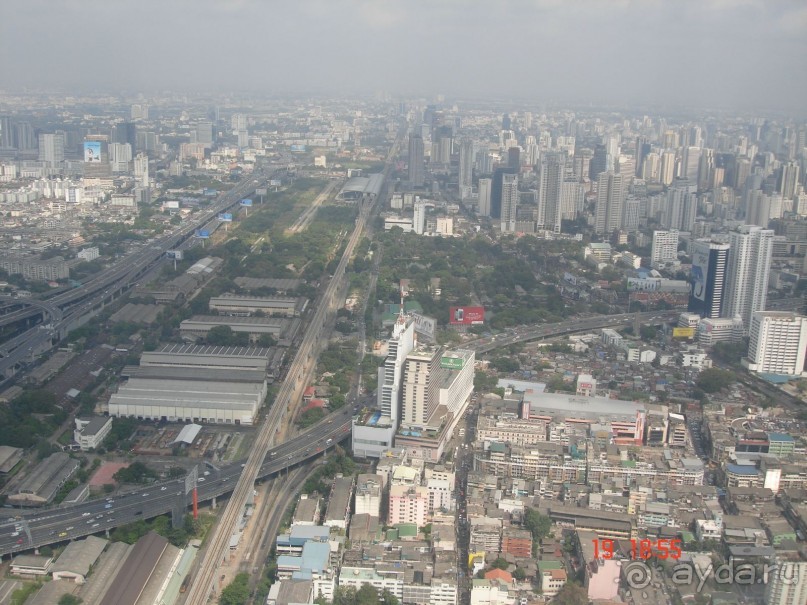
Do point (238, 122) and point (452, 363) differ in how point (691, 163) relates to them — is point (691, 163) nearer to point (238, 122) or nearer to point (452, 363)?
point (452, 363)

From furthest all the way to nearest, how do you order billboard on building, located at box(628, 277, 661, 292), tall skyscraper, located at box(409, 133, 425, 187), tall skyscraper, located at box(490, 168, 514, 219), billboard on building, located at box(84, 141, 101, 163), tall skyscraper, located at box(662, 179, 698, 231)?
1. billboard on building, located at box(84, 141, 101, 163)
2. tall skyscraper, located at box(409, 133, 425, 187)
3. tall skyscraper, located at box(490, 168, 514, 219)
4. tall skyscraper, located at box(662, 179, 698, 231)
5. billboard on building, located at box(628, 277, 661, 292)

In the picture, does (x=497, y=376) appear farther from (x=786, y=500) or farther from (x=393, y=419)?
(x=786, y=500)

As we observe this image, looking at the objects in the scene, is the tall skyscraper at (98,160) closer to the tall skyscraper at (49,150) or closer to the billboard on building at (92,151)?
the billboard on building at (92,151)

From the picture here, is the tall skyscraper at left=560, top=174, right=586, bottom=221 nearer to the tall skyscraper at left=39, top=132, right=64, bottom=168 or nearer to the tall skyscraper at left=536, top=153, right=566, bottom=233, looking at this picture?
the tall skyscraper at left=536, top=153, right=566, bottom=233

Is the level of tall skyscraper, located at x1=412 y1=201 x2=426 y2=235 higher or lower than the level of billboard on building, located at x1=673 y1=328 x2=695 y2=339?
higher

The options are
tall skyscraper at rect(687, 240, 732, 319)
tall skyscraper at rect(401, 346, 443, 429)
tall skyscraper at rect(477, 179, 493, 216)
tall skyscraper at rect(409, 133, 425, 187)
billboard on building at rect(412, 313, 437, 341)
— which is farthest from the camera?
tall skyscraper at rect(409, 133, 425, 187)
